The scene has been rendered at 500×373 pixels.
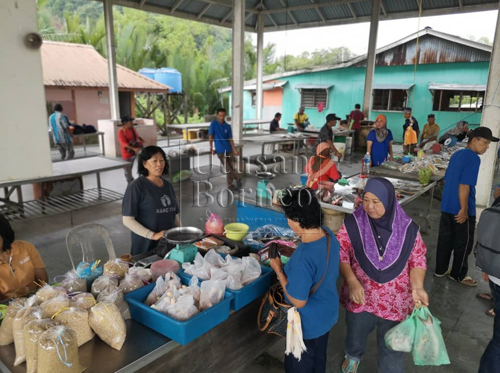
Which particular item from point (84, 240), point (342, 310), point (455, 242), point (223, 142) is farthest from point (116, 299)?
point (223, 142)

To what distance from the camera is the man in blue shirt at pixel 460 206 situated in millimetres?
3242

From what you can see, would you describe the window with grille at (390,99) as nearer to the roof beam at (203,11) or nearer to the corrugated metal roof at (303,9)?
the corrugated metal roof at (303,9)

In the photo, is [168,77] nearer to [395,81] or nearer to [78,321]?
[395,81]

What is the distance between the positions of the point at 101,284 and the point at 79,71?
1211cm

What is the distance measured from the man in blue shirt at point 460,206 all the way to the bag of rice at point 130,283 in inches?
113

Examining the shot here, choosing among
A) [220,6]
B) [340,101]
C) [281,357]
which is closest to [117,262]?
[281,357]

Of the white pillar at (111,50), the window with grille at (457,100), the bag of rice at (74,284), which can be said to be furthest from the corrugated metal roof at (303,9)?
the bag of rice at (74,284)

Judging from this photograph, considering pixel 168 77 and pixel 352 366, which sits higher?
pixel 168 77

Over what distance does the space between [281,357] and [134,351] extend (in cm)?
144

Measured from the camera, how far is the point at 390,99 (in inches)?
577

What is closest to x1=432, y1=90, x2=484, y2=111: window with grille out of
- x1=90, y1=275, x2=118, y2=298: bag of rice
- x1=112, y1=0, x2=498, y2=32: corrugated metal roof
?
x1=112, y1=0, x2=498, y2=32: corrugated metal roof

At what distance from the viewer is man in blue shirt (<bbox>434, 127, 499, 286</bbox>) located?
10.6 ft

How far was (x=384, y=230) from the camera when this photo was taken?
78.7 inches

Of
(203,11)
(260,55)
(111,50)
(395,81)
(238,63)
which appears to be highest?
(203,11)
